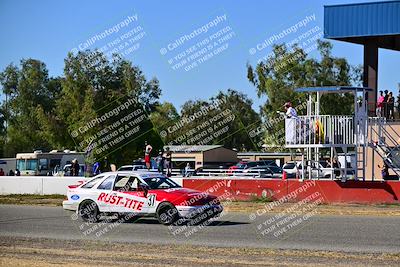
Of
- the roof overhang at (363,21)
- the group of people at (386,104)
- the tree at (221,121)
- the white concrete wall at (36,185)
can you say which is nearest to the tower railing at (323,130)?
the group of people at (386,104)

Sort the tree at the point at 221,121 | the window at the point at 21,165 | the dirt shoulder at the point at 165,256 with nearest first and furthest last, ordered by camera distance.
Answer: the dirt shoulder at the point at 165,256 → the window at the point at 21,165 → the tree at the point at 221,121

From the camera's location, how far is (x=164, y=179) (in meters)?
21.5

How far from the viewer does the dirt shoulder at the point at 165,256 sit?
12.9m

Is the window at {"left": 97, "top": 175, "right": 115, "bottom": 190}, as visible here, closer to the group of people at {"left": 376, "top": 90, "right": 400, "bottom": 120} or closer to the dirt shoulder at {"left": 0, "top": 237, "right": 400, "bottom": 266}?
the dirt shoulder at {"left": 0, "top": 237, "right": 400, "bottom": 266}

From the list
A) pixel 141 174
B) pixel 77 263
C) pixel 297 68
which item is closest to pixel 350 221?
pixel 141 174

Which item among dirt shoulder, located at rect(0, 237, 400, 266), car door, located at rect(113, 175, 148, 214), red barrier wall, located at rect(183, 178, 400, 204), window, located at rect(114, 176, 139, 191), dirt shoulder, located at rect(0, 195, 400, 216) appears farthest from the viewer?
red barrier wall, located at rect(183, 178, 400, 204)

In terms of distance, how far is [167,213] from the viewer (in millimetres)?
20281

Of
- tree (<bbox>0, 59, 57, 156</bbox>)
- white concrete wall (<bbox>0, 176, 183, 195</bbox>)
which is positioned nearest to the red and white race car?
white concrete wall (<bbox>0, 176, 183, 195</bbox>)

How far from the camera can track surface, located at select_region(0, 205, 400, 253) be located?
623 inches

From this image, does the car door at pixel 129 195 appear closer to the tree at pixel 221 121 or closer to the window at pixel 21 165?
the window at pixel 21 165

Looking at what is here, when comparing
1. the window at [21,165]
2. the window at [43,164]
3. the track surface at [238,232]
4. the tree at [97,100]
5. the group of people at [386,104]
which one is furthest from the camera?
the window at [21,165]

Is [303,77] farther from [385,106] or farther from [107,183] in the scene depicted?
[107,183]

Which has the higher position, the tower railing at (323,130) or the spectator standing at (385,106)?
the spectator standing at (385,106)

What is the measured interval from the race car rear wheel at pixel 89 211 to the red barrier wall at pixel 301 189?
904 centimetres
